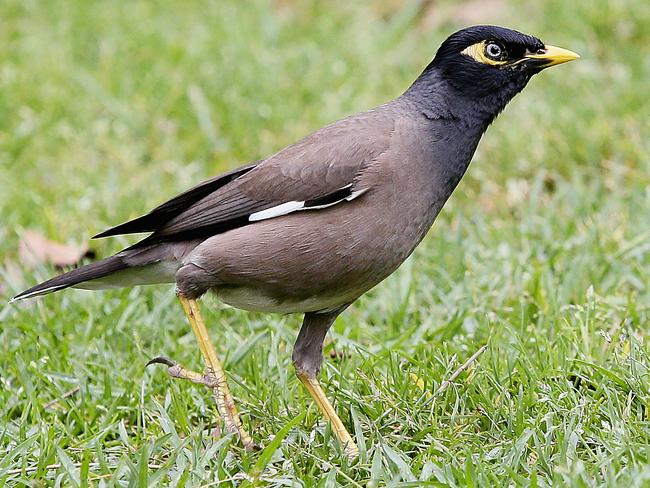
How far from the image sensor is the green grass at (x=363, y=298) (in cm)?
399

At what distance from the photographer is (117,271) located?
4.68m

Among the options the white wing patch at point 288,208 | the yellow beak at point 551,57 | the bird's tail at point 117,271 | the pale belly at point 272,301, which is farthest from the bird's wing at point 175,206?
the yellow beak at point 551,57

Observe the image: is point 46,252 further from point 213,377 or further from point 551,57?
point 551,57

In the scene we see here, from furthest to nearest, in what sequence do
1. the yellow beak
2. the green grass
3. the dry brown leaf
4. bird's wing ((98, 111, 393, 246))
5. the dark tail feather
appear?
the dry brown leaf → the dark tail feather → the yellow beak → bird's wing ((98, 111, 393, 246)) → the green grass

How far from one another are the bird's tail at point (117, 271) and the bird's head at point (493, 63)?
5.07ft

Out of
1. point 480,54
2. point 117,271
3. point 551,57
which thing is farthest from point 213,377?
point 551,57

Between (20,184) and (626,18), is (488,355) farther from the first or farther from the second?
(626,18)

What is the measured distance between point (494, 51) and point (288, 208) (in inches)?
46.5

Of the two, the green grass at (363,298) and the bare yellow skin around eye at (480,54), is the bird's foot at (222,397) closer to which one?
the green grass at (363,298)

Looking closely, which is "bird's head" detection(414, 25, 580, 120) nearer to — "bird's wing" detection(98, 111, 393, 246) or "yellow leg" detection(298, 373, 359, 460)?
"bird's wing" detection(98, 111, 393, 246)

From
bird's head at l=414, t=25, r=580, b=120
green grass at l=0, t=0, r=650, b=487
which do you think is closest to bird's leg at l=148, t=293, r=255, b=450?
green grass at l=0, t=0, r=650, b=487

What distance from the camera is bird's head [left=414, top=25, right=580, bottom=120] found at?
452 cm

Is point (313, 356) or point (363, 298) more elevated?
point (313, 356)

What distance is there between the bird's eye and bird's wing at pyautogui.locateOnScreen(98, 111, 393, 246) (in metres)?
0.55
